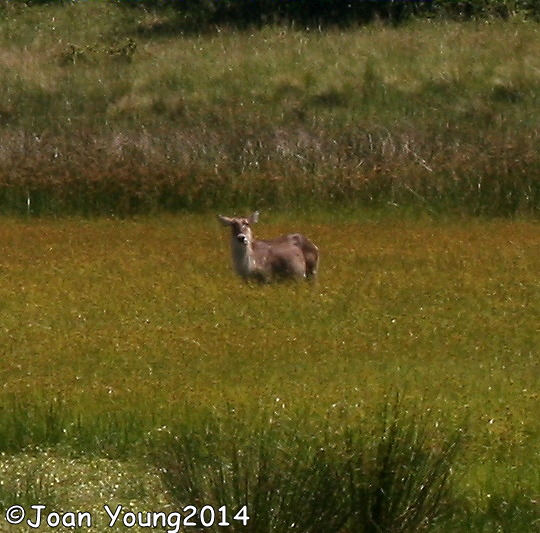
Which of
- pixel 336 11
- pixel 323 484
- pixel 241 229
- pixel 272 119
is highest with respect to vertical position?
pixel 323 484

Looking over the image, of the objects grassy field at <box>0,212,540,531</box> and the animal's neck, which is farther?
the animal's neck

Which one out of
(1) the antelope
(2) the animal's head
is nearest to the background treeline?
(2) the animal's head

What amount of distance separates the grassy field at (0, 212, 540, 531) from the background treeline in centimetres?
2042

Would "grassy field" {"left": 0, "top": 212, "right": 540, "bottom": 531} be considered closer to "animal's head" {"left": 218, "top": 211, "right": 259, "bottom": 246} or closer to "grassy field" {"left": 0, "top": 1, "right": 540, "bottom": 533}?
"grassy field" {"left": 0, "top": 1, "right": 540, "bottom": 533}

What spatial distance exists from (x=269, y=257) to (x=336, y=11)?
26.4 metres

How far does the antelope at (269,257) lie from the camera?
18969 millimetres

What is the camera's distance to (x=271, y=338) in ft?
50.2

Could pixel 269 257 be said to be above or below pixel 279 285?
above

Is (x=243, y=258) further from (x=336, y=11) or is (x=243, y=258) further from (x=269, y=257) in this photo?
(x=336, y=11)

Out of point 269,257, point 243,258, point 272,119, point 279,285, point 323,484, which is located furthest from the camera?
point 272,119

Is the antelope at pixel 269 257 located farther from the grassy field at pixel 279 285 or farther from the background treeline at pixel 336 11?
the background treeline at pixel 336 11

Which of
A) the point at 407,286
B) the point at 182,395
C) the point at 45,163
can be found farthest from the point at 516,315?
the point at 45,163

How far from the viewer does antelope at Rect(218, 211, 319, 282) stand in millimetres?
18969

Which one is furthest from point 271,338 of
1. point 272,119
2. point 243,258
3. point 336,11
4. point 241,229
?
point 336,11
